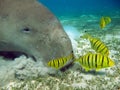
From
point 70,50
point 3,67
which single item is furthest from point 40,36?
point 3,67

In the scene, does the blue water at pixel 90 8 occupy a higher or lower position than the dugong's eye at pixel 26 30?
higher

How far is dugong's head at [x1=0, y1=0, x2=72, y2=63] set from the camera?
5.34 meters

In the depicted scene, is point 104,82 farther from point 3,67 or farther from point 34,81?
point 3,67

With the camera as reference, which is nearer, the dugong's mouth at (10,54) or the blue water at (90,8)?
the dugong's mouth at (10,54)

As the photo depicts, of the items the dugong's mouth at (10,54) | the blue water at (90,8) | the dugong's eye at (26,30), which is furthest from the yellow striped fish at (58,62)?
the blue water at (90,8)

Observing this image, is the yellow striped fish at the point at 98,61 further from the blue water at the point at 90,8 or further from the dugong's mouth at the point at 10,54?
the blue water at the point at 90,8

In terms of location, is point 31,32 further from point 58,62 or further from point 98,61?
point 98,61

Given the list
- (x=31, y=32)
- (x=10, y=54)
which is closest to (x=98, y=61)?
(x=31, y=32)

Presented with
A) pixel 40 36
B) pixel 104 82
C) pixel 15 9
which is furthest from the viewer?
pixel 15 9

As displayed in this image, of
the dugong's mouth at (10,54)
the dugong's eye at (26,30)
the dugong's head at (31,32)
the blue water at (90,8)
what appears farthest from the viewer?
the blue water at (90,8)

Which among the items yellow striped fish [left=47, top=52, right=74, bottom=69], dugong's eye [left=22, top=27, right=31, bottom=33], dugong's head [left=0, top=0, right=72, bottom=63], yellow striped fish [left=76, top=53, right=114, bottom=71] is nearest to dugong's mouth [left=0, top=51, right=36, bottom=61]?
dugong's head [left=0, top=0, right=72, bottom=63]

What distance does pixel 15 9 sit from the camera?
6035mm

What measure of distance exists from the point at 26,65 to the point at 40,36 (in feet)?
2.76

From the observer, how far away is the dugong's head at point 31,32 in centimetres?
534
